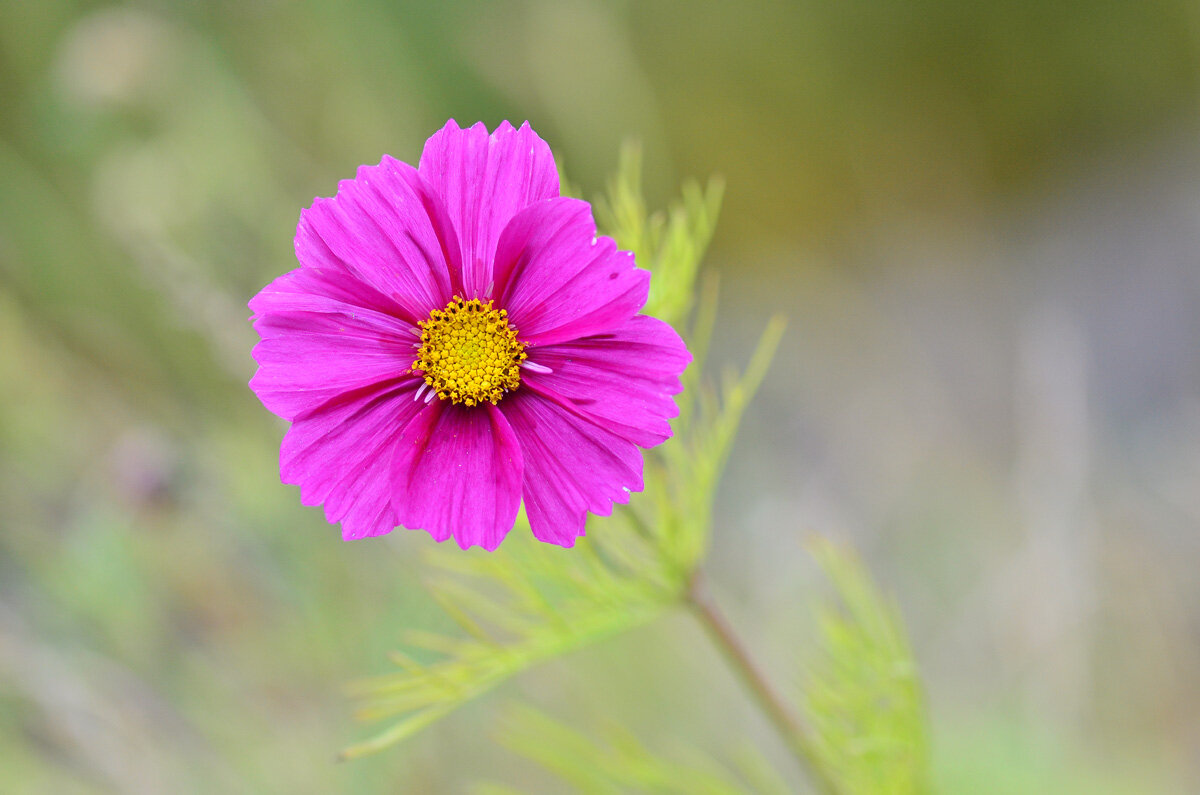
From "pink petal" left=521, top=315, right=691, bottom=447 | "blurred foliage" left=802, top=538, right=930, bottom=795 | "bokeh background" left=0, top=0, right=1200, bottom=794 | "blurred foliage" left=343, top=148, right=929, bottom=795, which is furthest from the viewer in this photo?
"bokeh background" left=0, top=0, right=1200, bottom=794

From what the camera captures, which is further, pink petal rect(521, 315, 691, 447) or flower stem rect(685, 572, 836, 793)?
flower stem rect(685, 572, 836, 793)

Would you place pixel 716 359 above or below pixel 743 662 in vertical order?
above

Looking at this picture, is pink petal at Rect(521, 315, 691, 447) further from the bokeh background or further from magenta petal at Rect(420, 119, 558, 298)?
the bokeh background

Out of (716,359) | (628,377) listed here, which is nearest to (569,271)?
(628,377)

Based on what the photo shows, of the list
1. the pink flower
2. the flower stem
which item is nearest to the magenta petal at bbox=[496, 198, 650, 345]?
the pink flower

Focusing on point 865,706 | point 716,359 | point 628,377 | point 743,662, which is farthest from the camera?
point 716,359

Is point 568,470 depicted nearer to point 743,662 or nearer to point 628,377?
point 628,377

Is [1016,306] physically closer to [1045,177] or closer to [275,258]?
[1045,177]
